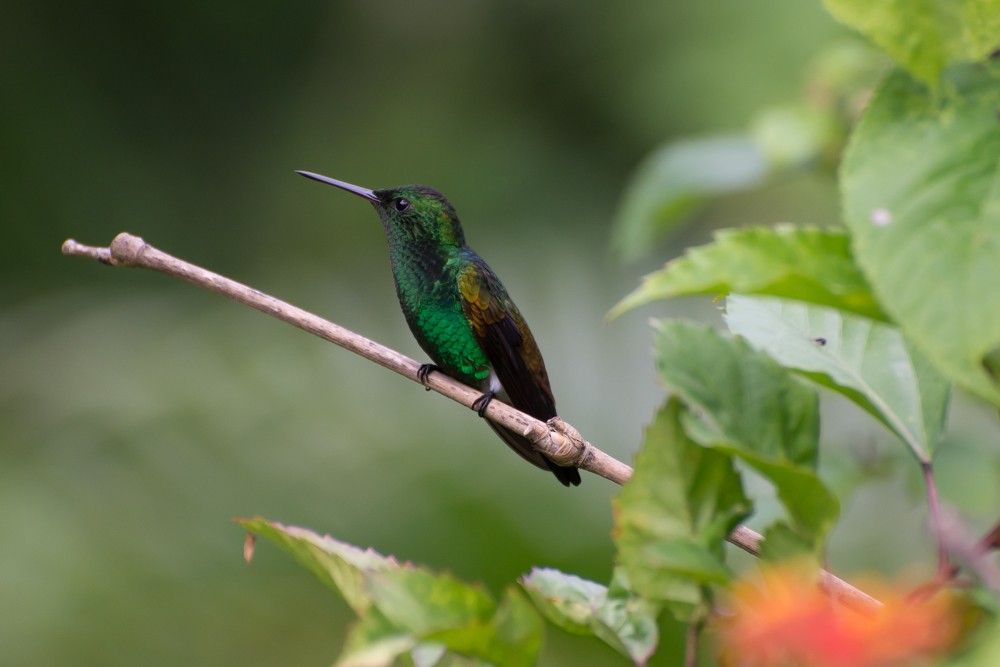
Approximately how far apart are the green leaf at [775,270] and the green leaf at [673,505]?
5.5 inches

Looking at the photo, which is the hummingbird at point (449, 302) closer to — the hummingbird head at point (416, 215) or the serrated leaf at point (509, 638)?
the hummingbird head at point (416, 215)

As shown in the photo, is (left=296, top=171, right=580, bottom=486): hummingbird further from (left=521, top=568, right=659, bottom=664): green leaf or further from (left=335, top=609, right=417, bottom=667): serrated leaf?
(left=335, top=609, right=417, bottom=667): serrated leaf

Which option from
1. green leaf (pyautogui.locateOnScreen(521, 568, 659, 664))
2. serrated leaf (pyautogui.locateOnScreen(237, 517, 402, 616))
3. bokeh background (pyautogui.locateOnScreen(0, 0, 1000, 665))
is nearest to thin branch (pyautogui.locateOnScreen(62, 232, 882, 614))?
green leaf (pyautogui.locateOnScreen(521, 568, 659, 664))

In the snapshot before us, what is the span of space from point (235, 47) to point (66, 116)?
1.43 metres

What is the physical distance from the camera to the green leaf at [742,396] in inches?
34.2

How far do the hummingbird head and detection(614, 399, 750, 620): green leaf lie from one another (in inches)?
81.2

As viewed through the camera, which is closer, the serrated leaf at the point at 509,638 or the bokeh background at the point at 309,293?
the serrated leaf at the point at 509,638

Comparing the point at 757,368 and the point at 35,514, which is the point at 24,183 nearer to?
the point at 35,514

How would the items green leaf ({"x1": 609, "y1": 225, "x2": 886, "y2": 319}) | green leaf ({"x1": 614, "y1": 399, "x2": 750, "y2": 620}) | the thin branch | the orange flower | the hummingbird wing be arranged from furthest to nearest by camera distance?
the hummingbird wing < the thin branch < green leaf ({"x1": 614, "y1": 399, "x2": 750, "y2": 620}) < green leaf ({"x1": 609, "y1": 225, "x2": 886, "y2": 319}) < the orange flower

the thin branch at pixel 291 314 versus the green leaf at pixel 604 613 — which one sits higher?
the thin branch at pixel 291 314

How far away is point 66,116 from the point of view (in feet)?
24.2

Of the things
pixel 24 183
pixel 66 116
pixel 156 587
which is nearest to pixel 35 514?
pixel 156 587

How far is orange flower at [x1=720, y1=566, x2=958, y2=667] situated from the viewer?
626mm

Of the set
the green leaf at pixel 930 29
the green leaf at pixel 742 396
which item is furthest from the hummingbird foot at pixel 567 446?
the green leaf at pixel 930 29
